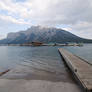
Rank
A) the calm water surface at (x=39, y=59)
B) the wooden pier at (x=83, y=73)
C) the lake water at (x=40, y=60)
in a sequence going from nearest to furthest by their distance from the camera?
the wooden pier at (x=83, y=73) → the lake water at (x=40, y=60) → the calm water surface at (x=39, y=59)

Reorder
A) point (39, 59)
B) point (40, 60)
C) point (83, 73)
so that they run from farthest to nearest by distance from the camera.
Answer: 1. point (39, 59)
2. point (40, 60)
3. point (83, 73)

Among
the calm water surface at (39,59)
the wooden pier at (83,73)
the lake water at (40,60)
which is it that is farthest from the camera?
the calm water surface at (39,59)

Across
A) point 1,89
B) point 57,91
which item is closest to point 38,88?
point 57,91

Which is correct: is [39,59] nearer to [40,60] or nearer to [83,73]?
[40,60]

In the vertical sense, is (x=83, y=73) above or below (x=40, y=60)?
above

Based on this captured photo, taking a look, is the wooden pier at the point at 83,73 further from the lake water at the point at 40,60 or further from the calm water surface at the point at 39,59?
the calm water surface at the point at 39,59

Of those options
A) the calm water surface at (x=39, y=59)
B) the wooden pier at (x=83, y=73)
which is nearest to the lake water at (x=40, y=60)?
the calm water surface at (x=39, y=59)

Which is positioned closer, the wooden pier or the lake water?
the wooden pier

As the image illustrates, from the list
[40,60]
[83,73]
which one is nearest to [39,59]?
[40,60]

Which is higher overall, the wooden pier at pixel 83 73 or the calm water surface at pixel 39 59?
the wooden pier at pixel 83 73

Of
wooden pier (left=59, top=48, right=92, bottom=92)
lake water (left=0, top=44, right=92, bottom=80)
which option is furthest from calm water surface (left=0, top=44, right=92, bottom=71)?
wooden pier (left=59, top=48, right=92, bottom=92)

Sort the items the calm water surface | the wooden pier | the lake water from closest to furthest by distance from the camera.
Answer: the wooden pier, the lake water, the calm water surface

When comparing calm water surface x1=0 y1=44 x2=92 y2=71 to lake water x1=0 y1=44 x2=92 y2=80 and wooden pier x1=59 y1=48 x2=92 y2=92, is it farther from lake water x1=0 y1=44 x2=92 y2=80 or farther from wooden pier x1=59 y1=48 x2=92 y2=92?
wooden pier x1=59 y1=48 x2=92 y2=92

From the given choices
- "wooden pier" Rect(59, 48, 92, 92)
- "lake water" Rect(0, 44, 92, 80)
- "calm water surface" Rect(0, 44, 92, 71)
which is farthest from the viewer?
"calm water surface" Rect(0, 44, 92, 71)
